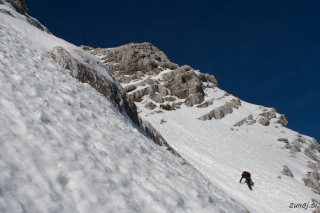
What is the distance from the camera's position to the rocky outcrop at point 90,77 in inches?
469

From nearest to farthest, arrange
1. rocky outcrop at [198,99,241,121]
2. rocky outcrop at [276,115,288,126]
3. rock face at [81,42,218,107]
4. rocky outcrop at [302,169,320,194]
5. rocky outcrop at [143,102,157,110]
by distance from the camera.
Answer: rocky outcrop at [302,169,320,194] → rocky outcrop at [198,99,241,121] → rocky outcrop at [143,102,157,110] → rocky outcrop at [276,115,288,126] → rock face at [81,42,218,107]

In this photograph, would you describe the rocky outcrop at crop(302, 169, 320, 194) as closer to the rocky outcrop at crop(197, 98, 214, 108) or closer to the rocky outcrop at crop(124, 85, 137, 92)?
the rocky outcrop at crop(197, 98, 214, 108)

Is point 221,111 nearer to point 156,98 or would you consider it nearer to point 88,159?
point 156,98

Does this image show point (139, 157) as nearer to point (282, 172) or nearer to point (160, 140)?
point (160, 140)

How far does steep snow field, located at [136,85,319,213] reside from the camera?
16766mm

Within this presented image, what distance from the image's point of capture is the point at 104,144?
20.8ft

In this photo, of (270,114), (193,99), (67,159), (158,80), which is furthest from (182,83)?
(67,159)

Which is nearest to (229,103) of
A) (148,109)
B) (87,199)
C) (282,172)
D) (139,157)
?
(148,109)

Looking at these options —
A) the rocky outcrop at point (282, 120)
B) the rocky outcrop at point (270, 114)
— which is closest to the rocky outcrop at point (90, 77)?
the rocky outcrop at point (270, 114)

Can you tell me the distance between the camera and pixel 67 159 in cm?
458

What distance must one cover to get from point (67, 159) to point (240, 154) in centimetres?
2432

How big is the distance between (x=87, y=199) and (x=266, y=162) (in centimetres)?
2531

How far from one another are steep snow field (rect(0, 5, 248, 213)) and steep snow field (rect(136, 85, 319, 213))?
11.1m

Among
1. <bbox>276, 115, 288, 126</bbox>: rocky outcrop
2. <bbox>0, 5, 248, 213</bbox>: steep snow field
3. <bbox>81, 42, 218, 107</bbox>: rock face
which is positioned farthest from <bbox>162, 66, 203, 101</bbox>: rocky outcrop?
<bbox>0, 5, 248, 213</bbox>: steep snow field
